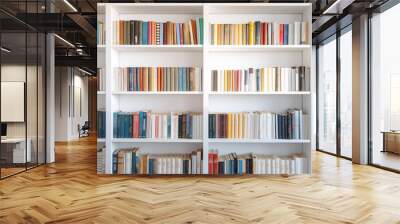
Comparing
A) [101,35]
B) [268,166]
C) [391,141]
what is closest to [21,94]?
[101,35]

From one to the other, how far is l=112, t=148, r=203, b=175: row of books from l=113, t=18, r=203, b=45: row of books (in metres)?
1.61

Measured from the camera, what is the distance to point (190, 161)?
4758 millimetres

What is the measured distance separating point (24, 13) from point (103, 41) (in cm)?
156

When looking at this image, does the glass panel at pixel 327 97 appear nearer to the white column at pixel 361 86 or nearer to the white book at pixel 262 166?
the white column at pixel 361 86

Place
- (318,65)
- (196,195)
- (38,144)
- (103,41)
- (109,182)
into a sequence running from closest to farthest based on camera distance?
(196,195)
(109,182)
(103,41)
(38,144)
(318,65)

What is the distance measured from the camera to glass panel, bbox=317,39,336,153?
7.74 metres

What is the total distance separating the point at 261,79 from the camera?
476cm

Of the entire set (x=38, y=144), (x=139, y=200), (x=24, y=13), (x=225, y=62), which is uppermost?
(x=24, y=13)

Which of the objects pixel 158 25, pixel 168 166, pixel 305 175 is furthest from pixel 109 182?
pixel 305 175

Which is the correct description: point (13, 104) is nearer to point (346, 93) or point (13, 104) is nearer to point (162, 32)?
point (162, 32)

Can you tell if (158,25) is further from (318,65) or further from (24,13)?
(318,65)

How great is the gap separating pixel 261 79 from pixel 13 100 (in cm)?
385

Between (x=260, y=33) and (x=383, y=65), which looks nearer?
(x=260, y=33)

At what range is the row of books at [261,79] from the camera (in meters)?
4.75
